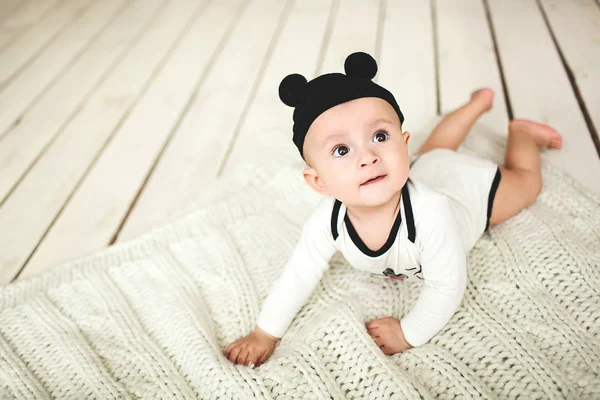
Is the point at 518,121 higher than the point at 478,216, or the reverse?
the point at 518,121

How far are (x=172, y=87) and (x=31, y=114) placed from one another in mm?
494

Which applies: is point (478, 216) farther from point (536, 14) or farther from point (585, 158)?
point (536, 14)

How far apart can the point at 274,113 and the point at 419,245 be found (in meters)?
0.91

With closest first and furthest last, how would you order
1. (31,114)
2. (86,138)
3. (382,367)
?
(382,367) < (86,138) < (31,114)

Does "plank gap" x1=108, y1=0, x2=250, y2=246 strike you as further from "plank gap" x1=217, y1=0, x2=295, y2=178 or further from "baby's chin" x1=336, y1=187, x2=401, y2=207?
"baby's chin" x1=336, y1=187, x2=401, y2=207

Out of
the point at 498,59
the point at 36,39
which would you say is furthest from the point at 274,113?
the point at 36,39

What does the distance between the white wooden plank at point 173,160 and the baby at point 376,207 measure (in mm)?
567

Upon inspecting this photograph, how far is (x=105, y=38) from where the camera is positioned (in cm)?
209

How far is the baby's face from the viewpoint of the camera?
2.24ft

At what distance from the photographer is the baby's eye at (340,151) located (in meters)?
0.70

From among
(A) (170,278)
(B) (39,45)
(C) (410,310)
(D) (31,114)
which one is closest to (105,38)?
(B) (39,45)

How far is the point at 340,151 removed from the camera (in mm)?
698

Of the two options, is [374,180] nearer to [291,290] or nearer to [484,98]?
[291,290]

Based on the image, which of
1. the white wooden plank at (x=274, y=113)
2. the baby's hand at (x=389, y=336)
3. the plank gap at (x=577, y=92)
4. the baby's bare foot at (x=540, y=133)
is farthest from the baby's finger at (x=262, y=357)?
the plank gap at (x=577, y=92)
